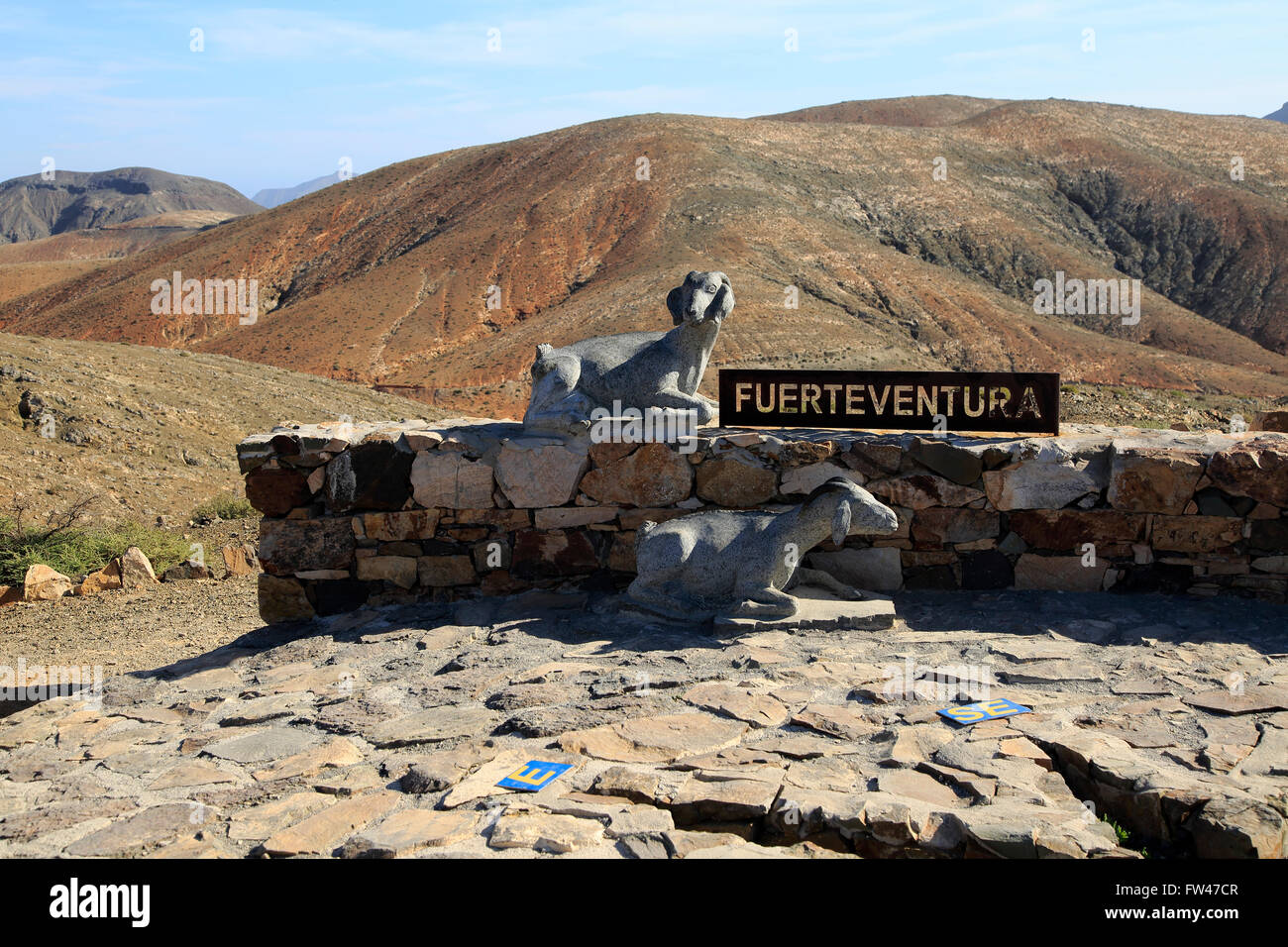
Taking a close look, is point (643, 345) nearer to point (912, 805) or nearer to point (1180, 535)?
point (1180, 535)

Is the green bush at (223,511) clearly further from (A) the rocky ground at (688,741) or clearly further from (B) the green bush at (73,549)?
(A) the rocky ground at (688,741)

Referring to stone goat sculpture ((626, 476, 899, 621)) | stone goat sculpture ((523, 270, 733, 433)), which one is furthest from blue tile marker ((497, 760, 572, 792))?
stone goat sculpture ((523, 270, 733, 433))

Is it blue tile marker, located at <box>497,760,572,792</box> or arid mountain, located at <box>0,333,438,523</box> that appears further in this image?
arid mountain, located at <box>0,333,438,523</box>

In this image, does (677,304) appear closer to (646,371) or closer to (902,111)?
(646,371)

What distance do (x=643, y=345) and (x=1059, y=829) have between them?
4.12 m

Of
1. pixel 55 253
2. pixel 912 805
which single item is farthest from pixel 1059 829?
pixel 55 253

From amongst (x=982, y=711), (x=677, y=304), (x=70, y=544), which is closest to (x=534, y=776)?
(x=982, y=711)

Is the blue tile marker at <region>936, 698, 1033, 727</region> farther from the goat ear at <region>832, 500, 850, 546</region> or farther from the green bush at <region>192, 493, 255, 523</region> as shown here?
the green bush at <region>192, 493, 255, 523</region>

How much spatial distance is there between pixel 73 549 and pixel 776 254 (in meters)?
24.6

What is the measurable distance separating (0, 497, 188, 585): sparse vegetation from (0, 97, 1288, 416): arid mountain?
1231cm

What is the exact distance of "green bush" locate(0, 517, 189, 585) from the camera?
33.4ft

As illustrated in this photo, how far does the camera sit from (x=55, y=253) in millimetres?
75250

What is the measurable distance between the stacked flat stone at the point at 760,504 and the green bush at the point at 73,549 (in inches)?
172

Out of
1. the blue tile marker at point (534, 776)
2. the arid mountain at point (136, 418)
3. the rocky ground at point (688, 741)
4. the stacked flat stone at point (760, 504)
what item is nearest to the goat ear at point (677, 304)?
the stacked flat stone at point (760, 504)
